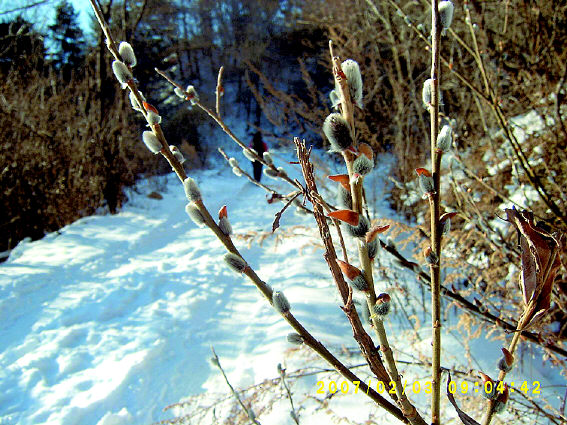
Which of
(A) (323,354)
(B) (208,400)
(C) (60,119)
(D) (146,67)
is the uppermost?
(D) (146,67)

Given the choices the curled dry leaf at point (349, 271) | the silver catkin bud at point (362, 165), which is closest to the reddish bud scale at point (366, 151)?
the silver catkin bud at point (362, 165)

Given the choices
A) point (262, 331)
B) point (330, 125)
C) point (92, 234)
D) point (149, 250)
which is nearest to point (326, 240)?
point (330, 125)

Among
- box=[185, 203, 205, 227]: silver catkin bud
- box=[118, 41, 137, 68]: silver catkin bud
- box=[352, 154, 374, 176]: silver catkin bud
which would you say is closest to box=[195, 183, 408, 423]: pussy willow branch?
box=[185, 203, 205, 227]: silver catkin bud

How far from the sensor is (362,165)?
40 cm

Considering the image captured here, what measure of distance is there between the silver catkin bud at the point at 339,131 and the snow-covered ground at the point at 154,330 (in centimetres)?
69

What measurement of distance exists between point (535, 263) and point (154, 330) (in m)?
3.08

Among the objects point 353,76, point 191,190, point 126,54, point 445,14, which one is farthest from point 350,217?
point 126,54

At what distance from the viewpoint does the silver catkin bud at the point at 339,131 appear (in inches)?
15.3

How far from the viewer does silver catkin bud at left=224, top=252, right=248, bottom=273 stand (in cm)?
54

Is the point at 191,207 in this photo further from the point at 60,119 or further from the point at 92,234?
the point at 60,119

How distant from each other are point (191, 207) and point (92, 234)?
18.6 ft

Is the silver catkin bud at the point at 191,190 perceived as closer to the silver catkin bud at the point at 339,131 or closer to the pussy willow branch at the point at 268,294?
the pussy willow branch at the point at 268,294

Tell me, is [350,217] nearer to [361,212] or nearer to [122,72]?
[361,212]

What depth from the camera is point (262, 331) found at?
3.05 m
